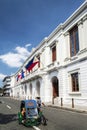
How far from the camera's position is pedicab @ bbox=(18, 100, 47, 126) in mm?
9523

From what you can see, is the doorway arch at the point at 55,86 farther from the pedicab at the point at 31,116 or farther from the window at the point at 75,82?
the pedicab at the point at 31,116

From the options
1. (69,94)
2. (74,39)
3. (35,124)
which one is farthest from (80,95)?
(35,124)

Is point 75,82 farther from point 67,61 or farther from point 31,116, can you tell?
point 31,116

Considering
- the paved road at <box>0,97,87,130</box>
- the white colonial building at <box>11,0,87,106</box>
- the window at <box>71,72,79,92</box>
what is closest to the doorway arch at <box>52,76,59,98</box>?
the white colonial building at <box>11,0,87,106</box>

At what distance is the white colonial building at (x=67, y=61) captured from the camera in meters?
20.7

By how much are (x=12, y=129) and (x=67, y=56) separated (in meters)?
17.0

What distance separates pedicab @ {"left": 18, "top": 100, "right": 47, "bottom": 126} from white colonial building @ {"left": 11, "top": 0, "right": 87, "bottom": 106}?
10573mm

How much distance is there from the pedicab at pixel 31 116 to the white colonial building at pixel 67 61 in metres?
10.6

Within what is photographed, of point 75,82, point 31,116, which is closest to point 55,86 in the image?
point 75,82

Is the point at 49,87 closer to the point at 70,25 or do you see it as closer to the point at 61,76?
the point at 61,76

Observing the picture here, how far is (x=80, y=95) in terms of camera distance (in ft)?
68.4

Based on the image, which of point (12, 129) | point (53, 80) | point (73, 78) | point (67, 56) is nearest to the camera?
point (12, 129)

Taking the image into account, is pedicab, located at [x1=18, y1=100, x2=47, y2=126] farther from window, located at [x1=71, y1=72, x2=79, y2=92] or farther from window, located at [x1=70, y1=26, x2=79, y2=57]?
window, located at [x1=70, y1=26, x2=79, y2=57]

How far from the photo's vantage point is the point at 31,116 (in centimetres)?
980
